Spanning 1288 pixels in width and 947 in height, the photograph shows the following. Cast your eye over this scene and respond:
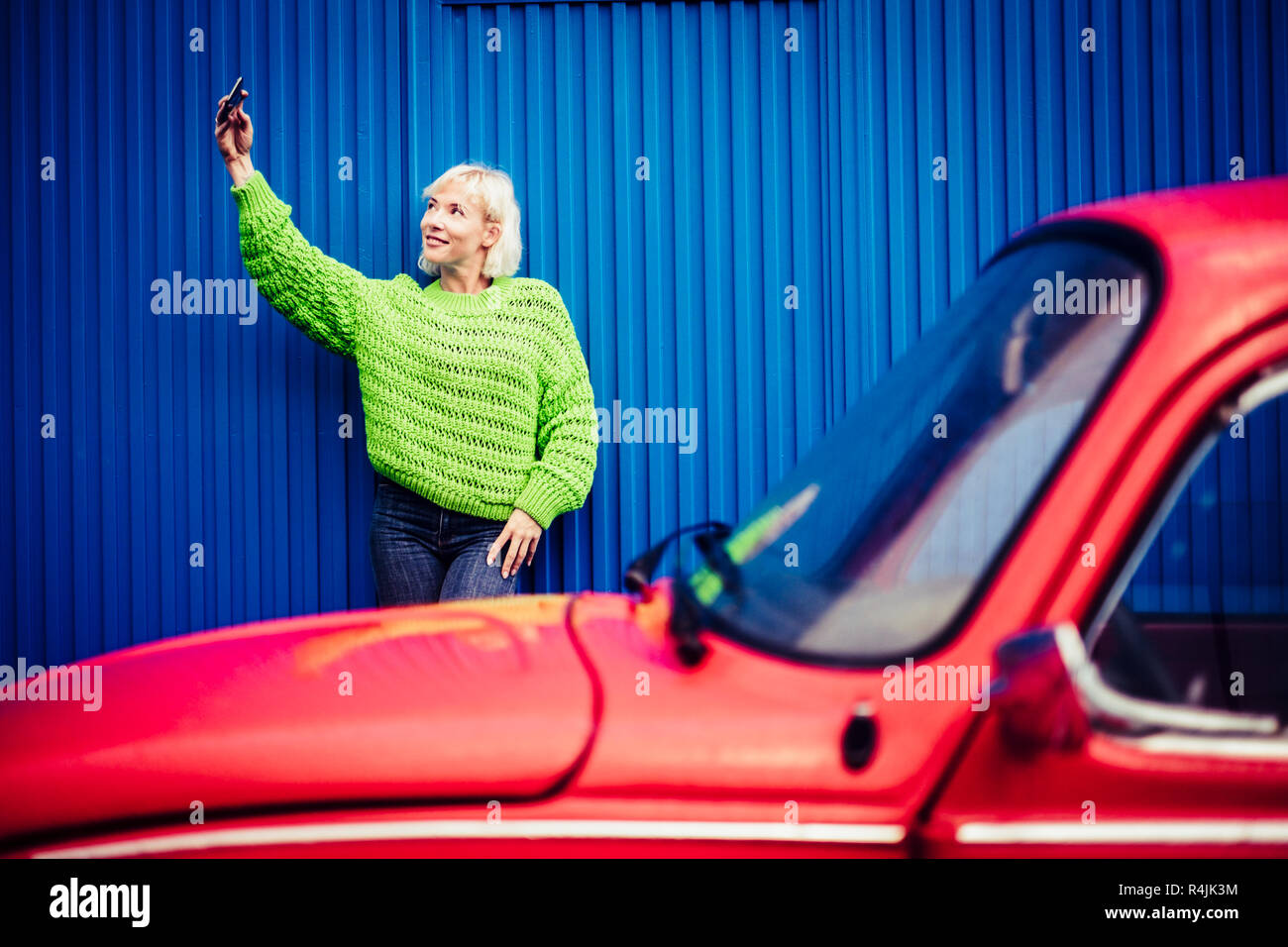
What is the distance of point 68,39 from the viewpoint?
3926 mm

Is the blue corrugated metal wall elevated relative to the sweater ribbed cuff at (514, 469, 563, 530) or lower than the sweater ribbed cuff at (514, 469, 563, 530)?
elevated

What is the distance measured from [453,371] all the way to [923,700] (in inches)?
85.2

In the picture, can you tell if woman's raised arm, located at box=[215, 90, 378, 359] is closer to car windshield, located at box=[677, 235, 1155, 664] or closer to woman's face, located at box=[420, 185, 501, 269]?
woman's face, located at box=[420, 185, 501, 269]

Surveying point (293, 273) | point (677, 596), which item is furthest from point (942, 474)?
point (293, 273)

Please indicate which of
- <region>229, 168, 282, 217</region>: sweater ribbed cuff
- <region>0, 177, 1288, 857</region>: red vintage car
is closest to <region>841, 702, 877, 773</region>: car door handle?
<region>0, 177, 1288, 857</region>: red vintage car

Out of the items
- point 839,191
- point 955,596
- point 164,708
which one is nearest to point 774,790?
point 955,596

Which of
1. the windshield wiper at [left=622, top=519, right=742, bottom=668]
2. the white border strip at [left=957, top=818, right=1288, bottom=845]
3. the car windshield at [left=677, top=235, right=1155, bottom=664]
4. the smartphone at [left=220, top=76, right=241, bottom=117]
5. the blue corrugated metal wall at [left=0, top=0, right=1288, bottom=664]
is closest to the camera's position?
the white border strip at [left=957, top=818, right=1288, bottom=845]

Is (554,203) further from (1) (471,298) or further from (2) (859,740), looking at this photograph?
(2) (859,740)

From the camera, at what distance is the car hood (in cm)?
122

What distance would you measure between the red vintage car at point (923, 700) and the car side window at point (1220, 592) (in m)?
0.01

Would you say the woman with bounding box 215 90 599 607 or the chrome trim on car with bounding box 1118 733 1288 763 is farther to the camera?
the woman with bounding box 215 90 599 607

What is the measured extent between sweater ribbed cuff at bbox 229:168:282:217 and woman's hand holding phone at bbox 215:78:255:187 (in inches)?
1.1
